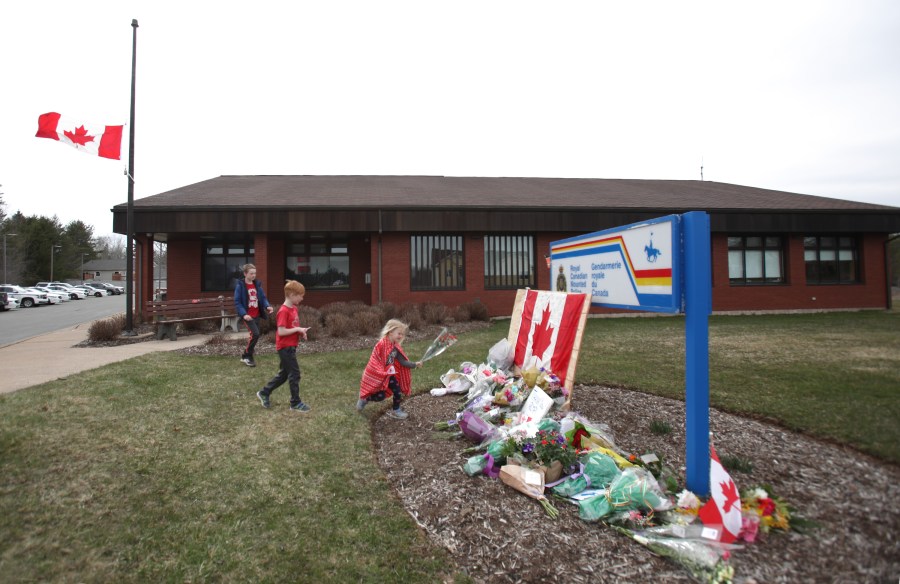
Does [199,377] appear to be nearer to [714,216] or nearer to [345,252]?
[345,252]

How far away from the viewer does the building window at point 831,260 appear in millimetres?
18609

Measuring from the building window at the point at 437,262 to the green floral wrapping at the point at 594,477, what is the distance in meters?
13.6

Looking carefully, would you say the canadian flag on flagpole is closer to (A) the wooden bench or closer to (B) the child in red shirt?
(A) the wooden bench

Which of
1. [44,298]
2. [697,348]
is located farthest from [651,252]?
[44,298]

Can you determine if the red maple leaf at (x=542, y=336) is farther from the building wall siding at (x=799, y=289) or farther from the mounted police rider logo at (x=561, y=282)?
the building wall siding at (x=799, y=289)

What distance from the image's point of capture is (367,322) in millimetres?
12219

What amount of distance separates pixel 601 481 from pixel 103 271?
4729 inches

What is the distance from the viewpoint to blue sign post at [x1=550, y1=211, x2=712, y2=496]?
3.24 meters

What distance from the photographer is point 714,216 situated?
56.9 ft

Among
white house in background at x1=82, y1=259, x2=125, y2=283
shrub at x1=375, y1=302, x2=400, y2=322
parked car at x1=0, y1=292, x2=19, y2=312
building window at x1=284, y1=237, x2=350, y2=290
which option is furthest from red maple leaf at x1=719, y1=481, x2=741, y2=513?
white house in background at x1=82, y1=259, x2=125, y2=283

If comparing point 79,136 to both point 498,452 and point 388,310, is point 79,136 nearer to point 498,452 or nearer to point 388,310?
point 388,310

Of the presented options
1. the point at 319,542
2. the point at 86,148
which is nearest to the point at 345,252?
the point at 86,148

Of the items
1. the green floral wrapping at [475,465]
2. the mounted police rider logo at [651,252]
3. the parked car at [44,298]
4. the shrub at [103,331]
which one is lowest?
the green floral wrapping at [475,465]

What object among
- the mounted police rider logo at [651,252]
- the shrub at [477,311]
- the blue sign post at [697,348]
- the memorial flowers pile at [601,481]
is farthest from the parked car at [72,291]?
the blue sign post at [697,348]
